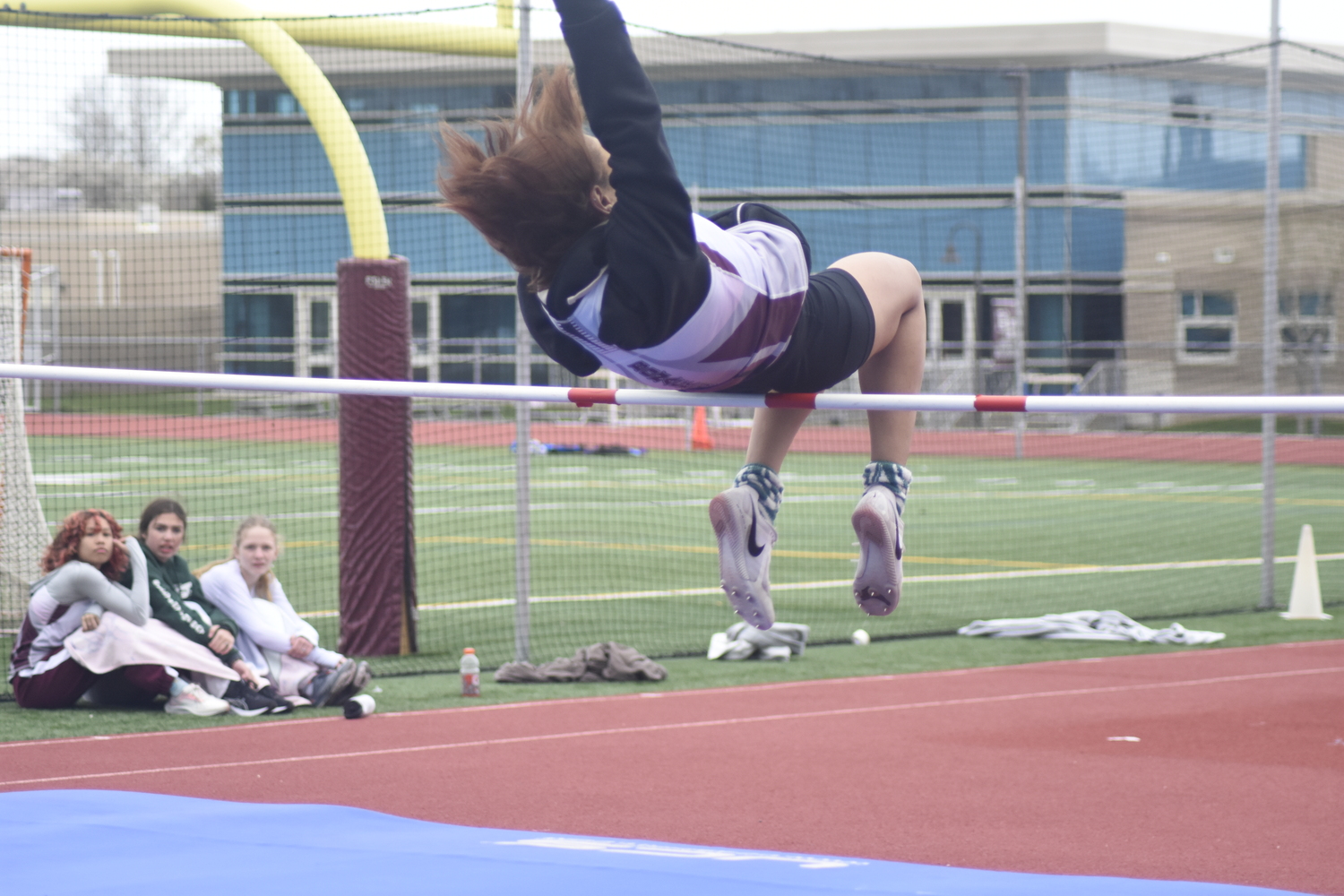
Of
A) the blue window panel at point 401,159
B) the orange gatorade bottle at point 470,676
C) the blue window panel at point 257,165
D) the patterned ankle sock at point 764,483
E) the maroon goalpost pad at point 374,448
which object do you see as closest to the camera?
the patterned ankle sock at point 764,483

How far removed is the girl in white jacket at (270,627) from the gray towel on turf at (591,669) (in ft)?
2.78

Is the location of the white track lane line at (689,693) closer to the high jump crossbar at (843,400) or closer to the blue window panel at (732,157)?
the high jump crossbar at (843,400)

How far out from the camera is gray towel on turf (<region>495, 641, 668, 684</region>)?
282 inches

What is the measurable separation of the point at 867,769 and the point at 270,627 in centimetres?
269

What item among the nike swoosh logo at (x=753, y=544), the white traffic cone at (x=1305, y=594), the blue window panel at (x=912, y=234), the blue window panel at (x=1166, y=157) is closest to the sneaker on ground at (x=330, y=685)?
the nike swoosh logo at (x=753, y=544)

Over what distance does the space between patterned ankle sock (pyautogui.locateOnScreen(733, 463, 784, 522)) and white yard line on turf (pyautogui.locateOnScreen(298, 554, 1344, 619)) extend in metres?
5.86

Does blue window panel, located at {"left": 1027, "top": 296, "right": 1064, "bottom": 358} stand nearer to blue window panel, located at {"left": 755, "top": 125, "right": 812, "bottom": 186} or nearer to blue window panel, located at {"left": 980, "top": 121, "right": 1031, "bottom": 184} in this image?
blue window panel, located at {"left": 980, "top": 121, "right": 1031, "bottom": 184}

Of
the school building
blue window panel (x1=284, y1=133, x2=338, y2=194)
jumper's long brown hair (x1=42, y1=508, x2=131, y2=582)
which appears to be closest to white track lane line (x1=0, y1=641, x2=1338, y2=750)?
jumper's long brown hair (x1=42, y1=508, x2=131, y2=582)

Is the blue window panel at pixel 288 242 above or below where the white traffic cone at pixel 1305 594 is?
above

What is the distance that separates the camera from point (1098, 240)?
2570 cm

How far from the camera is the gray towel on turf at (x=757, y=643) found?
7.73 meters

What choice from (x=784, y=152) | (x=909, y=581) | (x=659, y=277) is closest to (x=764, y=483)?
(x=659, y=277)

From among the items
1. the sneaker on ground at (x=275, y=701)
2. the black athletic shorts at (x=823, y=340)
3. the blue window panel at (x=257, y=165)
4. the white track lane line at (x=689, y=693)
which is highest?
the blue window panel at (x=257, y=165)

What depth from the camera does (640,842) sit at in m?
4.26
